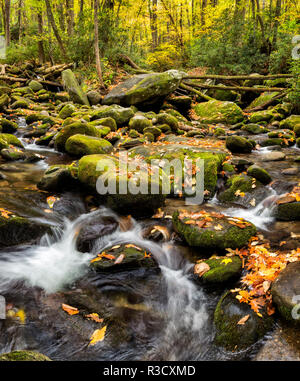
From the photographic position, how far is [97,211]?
5.75m

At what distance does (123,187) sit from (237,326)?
322 cm

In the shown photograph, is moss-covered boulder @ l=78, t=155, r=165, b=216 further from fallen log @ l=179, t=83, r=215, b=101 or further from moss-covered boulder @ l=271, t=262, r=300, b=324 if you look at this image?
fallen log @ l=179, t=83, r=215, b=101

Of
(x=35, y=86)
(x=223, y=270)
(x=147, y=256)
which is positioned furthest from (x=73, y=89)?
(x=223, y=270)

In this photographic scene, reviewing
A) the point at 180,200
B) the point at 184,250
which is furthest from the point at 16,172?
the point at 184,250

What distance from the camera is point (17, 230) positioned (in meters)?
4.61

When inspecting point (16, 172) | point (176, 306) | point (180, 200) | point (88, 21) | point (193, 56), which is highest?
point (88, 21)

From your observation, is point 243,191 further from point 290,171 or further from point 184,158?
point 290,171

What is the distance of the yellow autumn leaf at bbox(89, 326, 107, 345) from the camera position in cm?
317

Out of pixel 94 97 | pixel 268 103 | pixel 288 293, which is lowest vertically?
pixel 288 293

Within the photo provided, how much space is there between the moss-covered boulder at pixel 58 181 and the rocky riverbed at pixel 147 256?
3cm

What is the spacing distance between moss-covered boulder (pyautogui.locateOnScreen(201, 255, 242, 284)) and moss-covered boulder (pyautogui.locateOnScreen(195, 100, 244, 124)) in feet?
35.4

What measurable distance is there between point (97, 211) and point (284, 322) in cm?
396

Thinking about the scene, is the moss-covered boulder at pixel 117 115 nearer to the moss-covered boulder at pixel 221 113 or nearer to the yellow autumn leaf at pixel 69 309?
the moss-covered boulder at pixel 221 113

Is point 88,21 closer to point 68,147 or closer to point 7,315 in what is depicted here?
point 68,147
